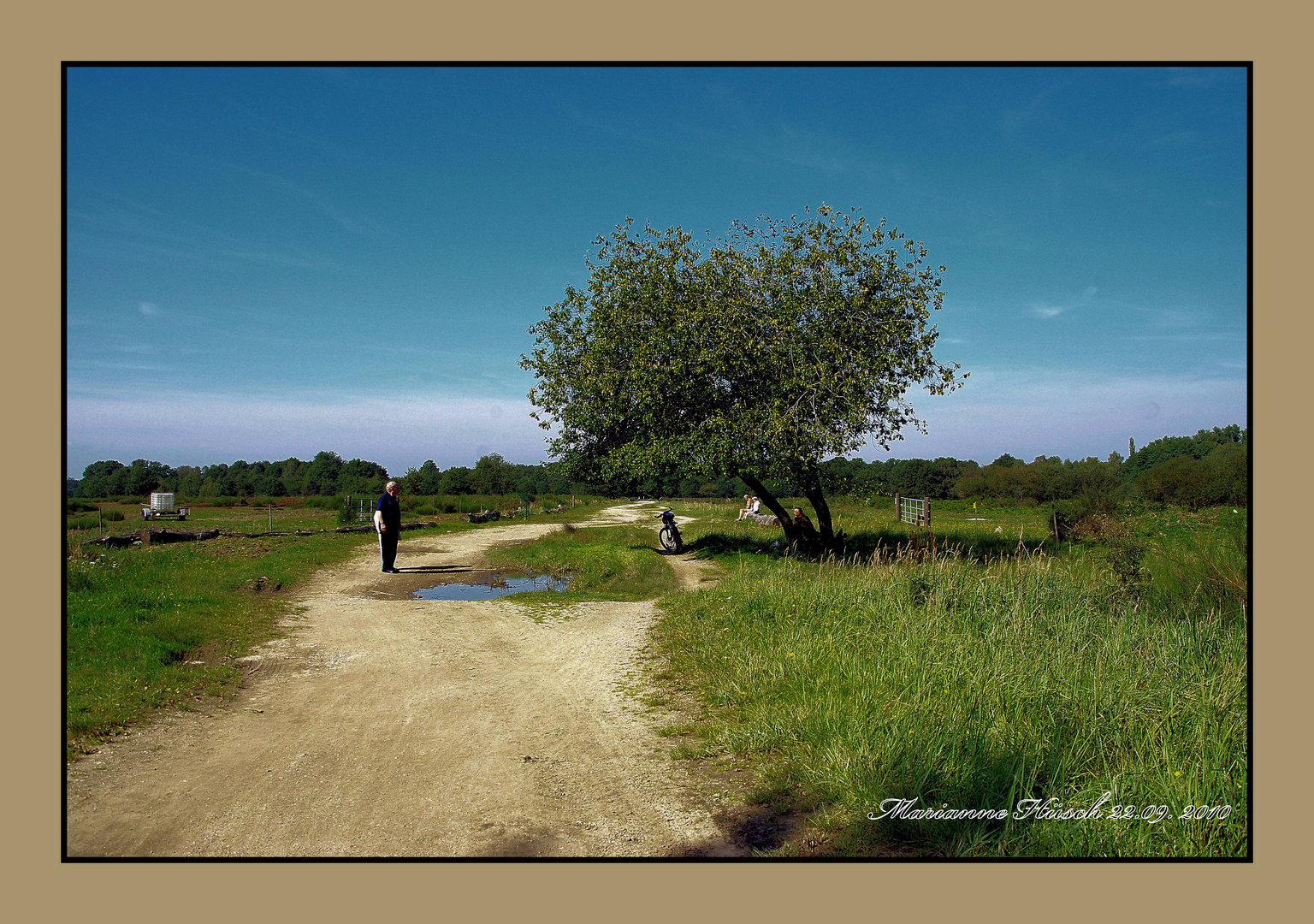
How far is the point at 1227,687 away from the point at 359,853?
17.7ft

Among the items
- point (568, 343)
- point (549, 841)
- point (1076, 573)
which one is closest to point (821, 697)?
point (549, 841)

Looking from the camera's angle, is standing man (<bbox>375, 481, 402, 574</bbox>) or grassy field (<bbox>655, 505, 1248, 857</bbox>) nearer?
grassy field (<bbox>655, 505, 1248, 857</bbox>)

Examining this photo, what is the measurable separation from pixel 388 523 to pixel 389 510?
302 millimetres

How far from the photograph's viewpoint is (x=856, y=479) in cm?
1634

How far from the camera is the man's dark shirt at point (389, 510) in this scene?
548 inches

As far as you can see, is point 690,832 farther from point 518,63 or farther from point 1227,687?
point 518,63

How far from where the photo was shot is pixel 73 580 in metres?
8.97

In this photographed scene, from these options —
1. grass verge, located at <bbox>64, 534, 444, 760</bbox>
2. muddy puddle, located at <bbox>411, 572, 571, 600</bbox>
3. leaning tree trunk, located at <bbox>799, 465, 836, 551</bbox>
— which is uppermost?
leaning tree trunk, located at <bbox>799, 465, 836, 551</bbox>

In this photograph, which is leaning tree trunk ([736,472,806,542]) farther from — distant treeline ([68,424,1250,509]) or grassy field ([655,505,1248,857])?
grassy field ([655,505,1248,857])

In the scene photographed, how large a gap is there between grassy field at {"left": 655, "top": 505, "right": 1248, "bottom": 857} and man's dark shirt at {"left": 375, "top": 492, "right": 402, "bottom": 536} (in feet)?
24.9

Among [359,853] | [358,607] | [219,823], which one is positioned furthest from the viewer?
[358,607]

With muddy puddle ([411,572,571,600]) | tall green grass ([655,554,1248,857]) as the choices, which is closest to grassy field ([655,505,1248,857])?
tall green grass ([655,554,1248,857])

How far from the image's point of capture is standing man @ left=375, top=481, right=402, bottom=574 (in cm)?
1386

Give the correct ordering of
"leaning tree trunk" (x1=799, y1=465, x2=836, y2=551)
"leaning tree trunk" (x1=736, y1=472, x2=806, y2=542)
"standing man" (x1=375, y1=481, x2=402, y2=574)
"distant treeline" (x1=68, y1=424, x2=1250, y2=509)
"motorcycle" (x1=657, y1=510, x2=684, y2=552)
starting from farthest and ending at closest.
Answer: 1. "motorcycle" (x1=657, y1=510, x2=684, y2=552)
2. "leaning tree trunk" (x1=736, y1=472, x2=806, y2=542)
3. "leaning tree trunk" (x1=799, y1=465, x2=836, y2=551)
4. "standing man" (x1=375, y1=481, x2=402, y2=574)
5. "distant treeline" (x1=68, y1=424, x2=1250, y2=509)
